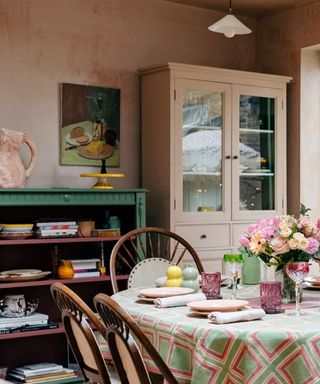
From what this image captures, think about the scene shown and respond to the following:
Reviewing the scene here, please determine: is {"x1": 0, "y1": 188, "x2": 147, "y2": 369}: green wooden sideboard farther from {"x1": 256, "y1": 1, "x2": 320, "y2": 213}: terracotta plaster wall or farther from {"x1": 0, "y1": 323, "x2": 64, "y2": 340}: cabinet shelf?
{"x1": 256, "y1": 1, "x2": 320, "y2": 213}: terracotta plaster wall

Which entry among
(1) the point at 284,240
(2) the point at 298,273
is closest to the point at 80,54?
(1) the point at 284,240

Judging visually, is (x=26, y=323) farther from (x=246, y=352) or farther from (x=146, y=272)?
(x=246, y=352)

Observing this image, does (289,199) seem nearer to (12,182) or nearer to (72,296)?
(12,182)

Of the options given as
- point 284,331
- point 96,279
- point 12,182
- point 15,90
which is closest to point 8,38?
point 15,90

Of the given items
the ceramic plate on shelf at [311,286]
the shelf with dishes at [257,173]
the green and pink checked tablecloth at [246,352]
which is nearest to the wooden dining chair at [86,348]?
the green and pink checked tablecloth at [246,352]

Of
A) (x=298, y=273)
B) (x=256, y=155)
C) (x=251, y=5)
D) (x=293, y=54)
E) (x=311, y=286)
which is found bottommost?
(x=311, y=286)

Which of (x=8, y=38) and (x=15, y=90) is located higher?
(x=8, y=38)

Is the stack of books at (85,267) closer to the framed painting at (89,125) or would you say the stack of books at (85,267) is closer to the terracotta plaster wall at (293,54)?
the framed painting at (89,125)

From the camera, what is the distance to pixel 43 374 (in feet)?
13.2

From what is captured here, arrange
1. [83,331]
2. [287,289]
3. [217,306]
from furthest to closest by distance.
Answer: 1. [287,289]
2. [217,306]
3. [83,331]

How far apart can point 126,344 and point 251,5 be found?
3.57 meters

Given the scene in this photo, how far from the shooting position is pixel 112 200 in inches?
168

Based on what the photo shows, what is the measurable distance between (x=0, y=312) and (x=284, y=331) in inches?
87.8

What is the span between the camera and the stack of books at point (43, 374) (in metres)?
3.98
